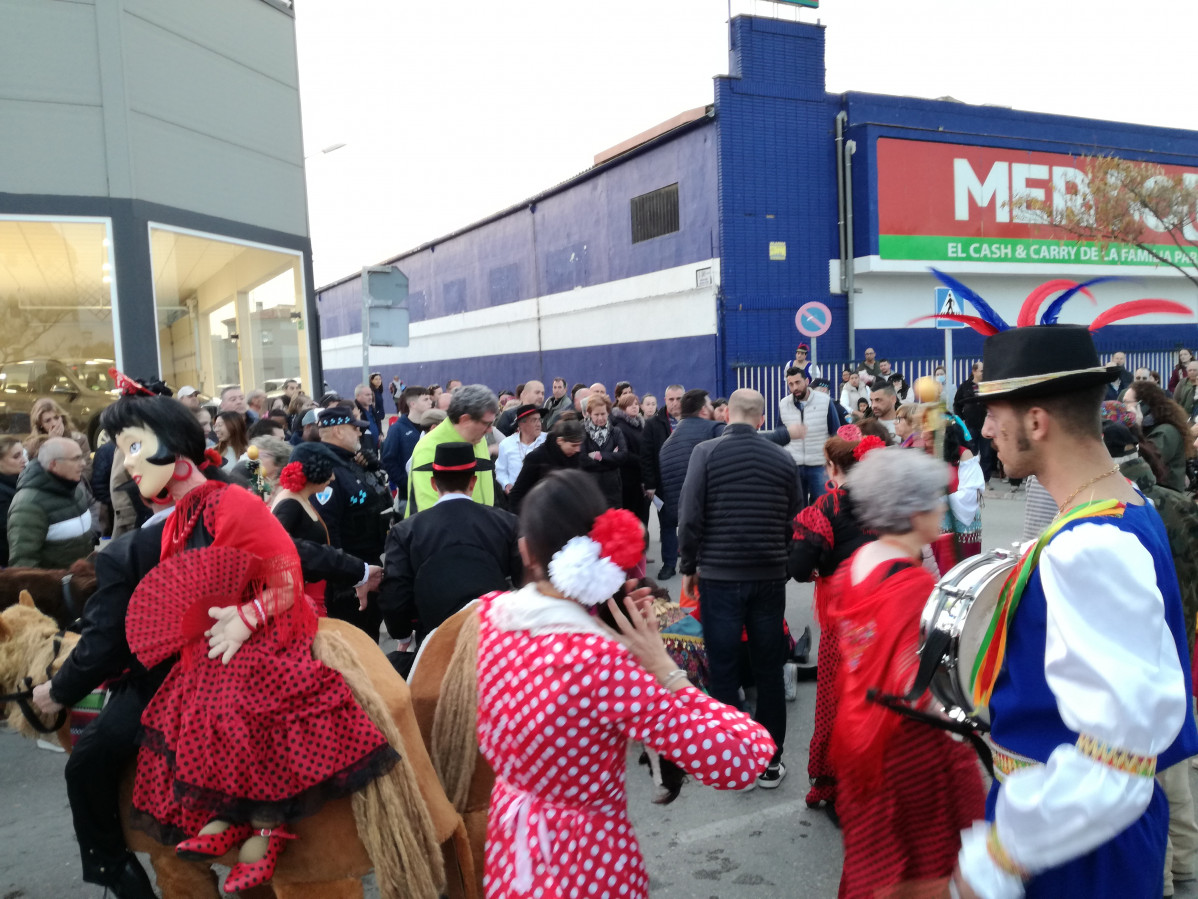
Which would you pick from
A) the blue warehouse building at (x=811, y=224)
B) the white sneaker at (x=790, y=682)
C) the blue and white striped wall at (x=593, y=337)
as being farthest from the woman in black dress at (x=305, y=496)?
the blue and white striped wall at (x=593, y=337)

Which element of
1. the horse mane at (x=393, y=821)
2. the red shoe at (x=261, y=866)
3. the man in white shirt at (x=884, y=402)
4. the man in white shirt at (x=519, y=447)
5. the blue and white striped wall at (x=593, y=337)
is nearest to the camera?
the red shoe at (x=261, y=866)

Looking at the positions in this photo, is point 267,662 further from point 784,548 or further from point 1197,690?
point 1197,690

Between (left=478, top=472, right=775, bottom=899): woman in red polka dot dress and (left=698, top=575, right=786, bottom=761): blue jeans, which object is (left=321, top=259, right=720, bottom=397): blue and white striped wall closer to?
(left=698, top=575, right=786, bottom=761): blue jeans

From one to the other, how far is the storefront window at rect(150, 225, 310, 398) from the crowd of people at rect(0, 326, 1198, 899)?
23.7 feet

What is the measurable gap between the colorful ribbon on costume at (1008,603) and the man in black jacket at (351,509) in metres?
3.44

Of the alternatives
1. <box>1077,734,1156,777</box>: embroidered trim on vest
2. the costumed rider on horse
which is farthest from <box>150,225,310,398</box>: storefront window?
<box>1077,734,1156,777</box>: embroidered trim on vest

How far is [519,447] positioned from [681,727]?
6185 mm

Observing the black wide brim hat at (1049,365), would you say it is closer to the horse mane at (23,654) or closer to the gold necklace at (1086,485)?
the gold necklace at (1086,485)

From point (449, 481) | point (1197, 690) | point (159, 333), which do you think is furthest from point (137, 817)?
point (159, 333)

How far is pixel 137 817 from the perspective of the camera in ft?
9.02

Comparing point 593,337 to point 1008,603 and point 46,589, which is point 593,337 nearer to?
point 46,589

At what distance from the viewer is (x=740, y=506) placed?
445 cm

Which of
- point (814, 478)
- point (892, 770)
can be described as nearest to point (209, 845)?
point (892, 770)

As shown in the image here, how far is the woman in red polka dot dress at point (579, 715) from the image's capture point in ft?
6.23
